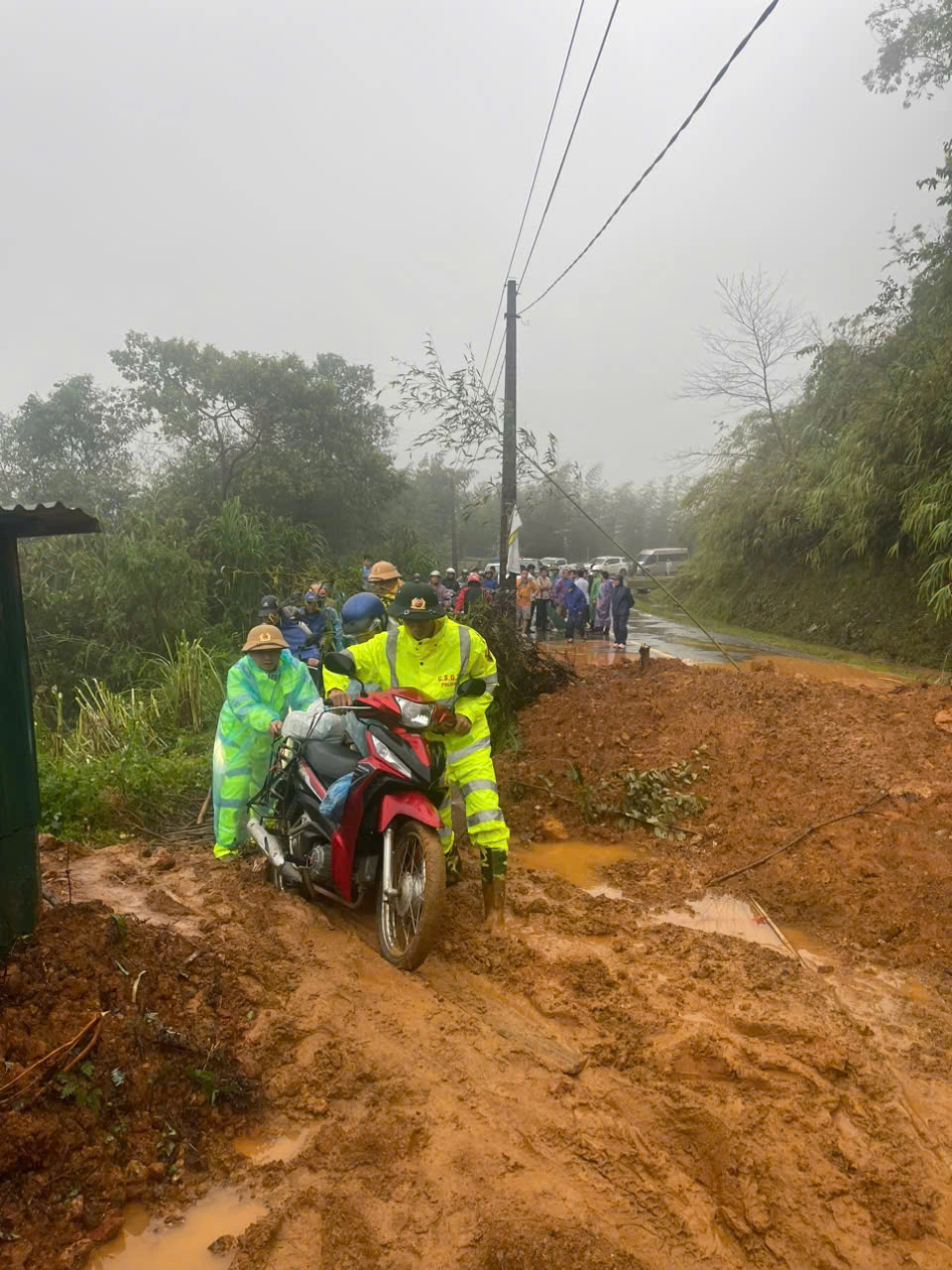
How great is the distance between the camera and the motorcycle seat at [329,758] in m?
4.35

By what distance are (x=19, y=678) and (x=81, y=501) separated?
21.4 m

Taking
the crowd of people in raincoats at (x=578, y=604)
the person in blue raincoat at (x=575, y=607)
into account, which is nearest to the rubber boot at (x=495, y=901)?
the crowd of people in raincoats at (x=578, y=604)

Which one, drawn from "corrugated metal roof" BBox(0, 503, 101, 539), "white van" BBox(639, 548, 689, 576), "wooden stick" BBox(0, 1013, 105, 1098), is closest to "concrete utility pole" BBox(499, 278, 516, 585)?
"corrugated metal roof" BBox(0, 503, 101, 539)

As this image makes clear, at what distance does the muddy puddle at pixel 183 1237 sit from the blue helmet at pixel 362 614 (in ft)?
14.3

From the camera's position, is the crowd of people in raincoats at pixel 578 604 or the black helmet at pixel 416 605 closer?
the black helmet at pixel 416 605

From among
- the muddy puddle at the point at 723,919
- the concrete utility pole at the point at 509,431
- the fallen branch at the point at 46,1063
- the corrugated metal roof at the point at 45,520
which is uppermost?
the concrete utility pole at the point at 509,431

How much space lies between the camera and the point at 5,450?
26844 mm

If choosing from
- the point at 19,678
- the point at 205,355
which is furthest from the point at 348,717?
the point at 205,355

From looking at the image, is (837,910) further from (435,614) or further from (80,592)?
(80,592)

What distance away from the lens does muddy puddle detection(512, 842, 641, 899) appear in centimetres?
549

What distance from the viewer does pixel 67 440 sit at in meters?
26.8

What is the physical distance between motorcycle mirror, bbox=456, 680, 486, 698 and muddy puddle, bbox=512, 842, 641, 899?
169 centimetres

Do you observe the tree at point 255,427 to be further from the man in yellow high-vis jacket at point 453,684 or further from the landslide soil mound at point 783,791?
the man in yellow high-vis jacket at point 453,684

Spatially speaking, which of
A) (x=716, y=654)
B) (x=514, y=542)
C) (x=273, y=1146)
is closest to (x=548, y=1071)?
(x=273, y=1146)
